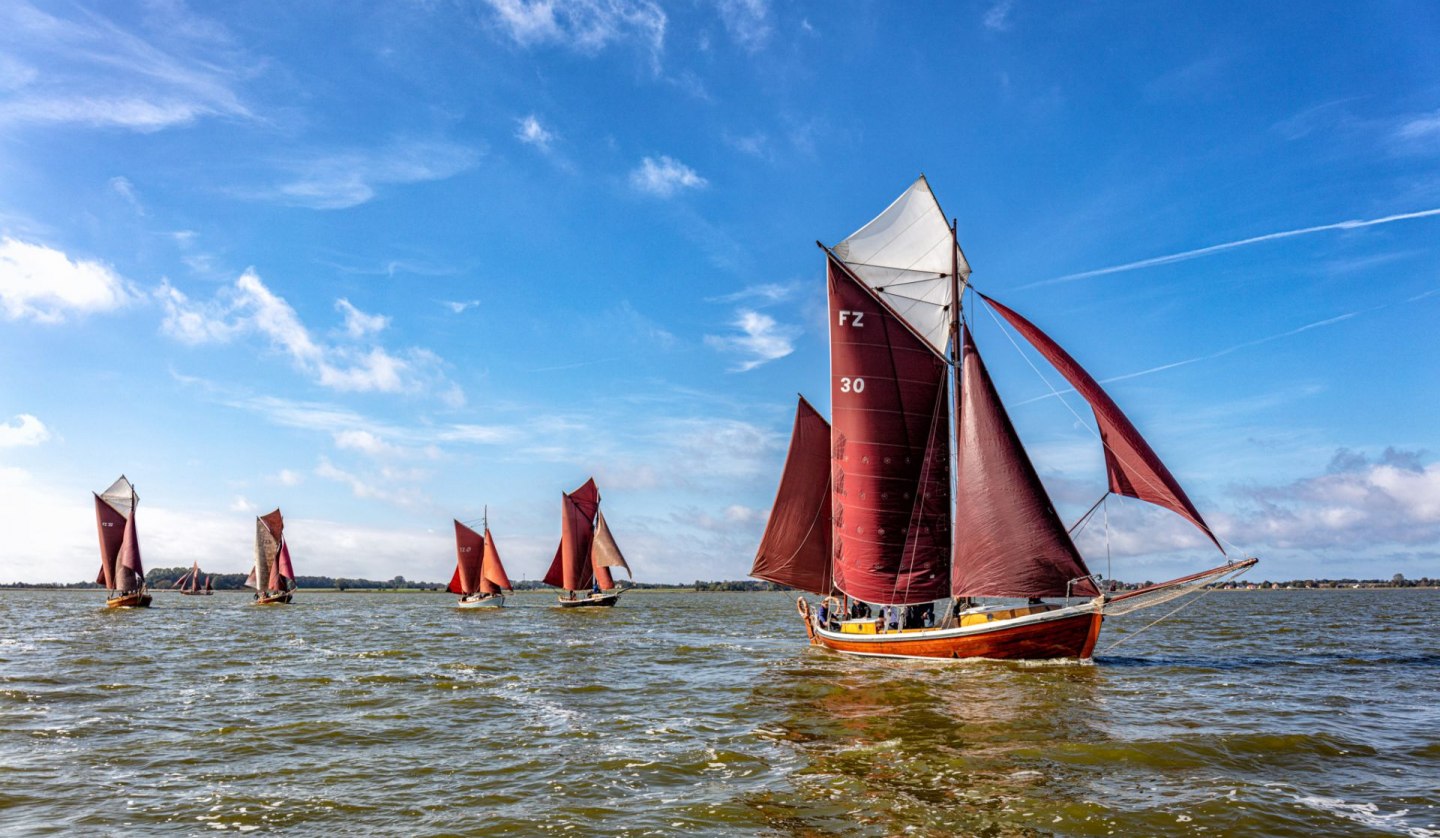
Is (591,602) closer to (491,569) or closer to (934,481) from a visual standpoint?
(491,569)

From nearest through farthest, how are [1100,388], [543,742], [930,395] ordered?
[543,742] → [1100,388] → [930,395]

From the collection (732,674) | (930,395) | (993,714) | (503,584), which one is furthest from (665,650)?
(503,584)

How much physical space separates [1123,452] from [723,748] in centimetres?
1884

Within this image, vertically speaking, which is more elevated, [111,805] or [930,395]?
[930,395]

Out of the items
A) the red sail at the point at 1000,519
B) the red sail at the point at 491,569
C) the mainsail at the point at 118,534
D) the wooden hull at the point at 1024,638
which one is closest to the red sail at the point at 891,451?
the red sail at the point at 1000,519

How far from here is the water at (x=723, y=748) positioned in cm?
1320

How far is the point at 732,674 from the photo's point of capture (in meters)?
32.7

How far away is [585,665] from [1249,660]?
29.5 m

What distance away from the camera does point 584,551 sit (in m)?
90.2

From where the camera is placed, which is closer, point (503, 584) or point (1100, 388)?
point (1100, 388)

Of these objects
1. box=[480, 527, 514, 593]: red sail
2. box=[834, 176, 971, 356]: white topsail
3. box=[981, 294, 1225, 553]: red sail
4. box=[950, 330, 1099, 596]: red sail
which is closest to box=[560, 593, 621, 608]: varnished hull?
box=[480, 527, 514, 593]: red sail

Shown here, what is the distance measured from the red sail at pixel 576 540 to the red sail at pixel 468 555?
1309 cm

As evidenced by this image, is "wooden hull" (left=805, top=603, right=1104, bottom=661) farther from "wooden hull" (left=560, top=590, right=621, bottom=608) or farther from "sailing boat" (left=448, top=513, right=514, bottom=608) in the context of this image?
"sailing boat" (left=448, top=513, right=514, bottom=608)

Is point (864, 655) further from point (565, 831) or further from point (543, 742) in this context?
point (565, 831)
